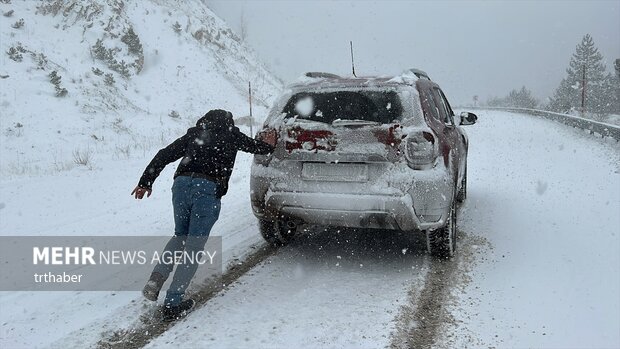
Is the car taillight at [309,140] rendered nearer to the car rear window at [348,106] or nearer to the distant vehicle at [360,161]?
the distant vehicle at [360,161]

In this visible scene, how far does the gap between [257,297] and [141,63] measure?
71.5ft

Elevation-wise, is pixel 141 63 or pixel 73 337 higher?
pixel 141 63

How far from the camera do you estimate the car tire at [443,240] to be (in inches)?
190

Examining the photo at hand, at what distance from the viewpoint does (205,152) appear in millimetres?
3961

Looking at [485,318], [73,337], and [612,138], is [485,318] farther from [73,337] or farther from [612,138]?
[612,138]

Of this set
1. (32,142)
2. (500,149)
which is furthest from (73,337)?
(500,149)

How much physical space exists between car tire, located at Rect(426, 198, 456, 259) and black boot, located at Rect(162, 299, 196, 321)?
2.40 m

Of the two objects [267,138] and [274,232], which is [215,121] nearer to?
[267,138]

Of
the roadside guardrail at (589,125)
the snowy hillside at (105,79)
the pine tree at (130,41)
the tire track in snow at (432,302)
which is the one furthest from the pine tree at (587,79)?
the tire track in snow at (432,302)

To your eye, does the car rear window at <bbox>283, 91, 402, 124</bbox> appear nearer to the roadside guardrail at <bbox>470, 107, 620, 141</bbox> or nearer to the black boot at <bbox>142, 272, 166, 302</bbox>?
the black boot at <bbox>142, 272, 166, 302</bbox>

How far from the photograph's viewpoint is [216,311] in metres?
3.87

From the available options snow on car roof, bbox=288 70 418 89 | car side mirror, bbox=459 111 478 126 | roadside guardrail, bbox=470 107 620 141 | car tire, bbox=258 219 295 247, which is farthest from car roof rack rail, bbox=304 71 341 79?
roadside guardrail, bbox=470 107 620 141

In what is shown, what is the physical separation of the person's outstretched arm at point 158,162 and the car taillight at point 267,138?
2.97 ft

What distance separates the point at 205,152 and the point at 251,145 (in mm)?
486
